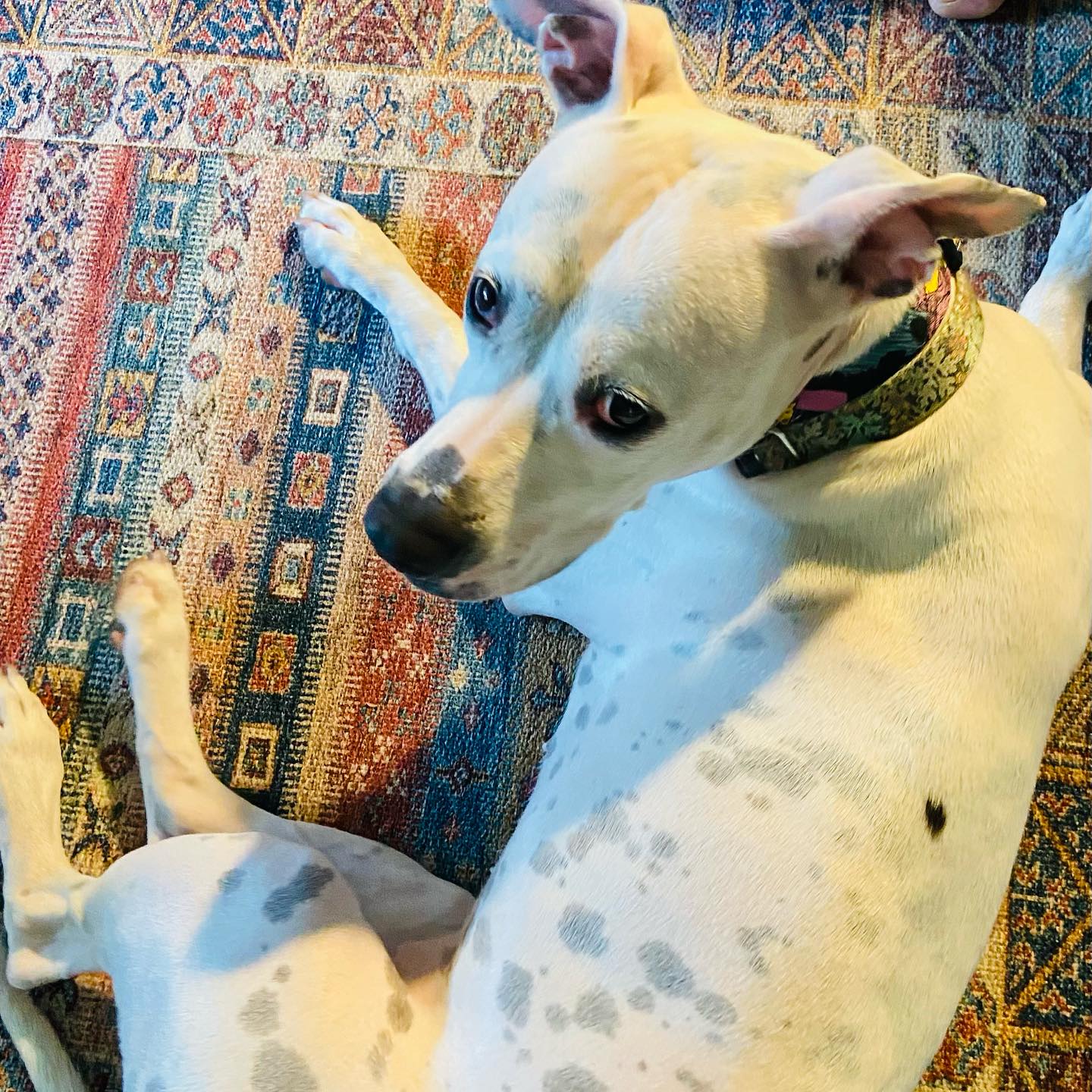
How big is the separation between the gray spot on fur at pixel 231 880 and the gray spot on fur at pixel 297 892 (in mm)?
70

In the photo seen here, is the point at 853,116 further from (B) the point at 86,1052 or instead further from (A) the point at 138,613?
(B) the point at 86,1052

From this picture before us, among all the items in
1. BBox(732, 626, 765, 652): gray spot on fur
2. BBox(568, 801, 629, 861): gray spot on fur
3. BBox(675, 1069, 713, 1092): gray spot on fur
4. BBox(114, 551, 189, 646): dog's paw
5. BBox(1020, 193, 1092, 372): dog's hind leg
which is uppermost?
BBox(1020, 193, 1092, 372): dog's hind leg

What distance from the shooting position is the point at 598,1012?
1.48 m

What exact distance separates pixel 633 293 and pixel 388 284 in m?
1.28

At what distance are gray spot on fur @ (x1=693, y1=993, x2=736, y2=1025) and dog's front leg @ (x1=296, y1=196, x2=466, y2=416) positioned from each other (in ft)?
4.28

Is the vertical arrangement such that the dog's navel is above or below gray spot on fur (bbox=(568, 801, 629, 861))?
above

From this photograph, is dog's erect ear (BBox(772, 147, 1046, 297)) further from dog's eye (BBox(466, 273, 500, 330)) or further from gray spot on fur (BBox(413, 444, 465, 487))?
gray spot on fur (BBox(413, 444, 465, 487))

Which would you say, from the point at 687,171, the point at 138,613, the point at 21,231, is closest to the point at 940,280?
the point at 687,171

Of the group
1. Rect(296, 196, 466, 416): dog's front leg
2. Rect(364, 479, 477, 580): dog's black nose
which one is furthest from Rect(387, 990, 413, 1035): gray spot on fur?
Rect(296, 196, 466, 416): dog's front leg

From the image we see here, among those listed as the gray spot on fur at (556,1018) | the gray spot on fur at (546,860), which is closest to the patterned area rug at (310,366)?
the gray spot on fur at (546,860)

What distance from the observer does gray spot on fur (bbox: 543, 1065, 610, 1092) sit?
1.45 meters

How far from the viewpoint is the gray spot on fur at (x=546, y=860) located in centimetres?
161

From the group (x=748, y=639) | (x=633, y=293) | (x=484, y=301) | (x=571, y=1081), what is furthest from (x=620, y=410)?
(x=571, y=1081)

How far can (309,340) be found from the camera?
2510mm
